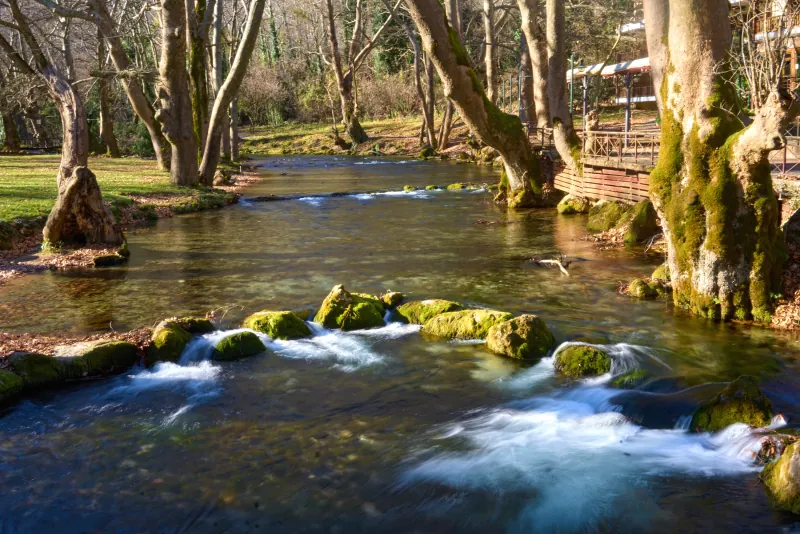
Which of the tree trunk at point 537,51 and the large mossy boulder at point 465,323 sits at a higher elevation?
the tree trunk at point 537,51

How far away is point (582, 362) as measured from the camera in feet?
29.7

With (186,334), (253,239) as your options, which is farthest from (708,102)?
(253,239)

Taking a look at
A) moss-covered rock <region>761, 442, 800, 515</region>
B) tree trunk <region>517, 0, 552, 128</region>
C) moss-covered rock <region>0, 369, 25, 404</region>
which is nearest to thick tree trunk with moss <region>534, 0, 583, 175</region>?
tree trunk <region>517, 0, 552, 128</region>

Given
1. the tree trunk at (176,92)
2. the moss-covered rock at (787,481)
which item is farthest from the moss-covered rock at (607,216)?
the tree trunk at (176,92)

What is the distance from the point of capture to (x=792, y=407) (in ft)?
25.1

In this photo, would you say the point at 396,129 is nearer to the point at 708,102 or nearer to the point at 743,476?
the point at 708,102

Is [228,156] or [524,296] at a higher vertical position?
[228,156]

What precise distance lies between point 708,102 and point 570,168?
1176cm

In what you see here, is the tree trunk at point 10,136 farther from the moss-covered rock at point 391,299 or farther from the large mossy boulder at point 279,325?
the moss-covered rock at point 391,299

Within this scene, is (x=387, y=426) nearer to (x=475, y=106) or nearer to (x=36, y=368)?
(x=36, y=368)

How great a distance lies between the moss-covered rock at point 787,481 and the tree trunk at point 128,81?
2219cm

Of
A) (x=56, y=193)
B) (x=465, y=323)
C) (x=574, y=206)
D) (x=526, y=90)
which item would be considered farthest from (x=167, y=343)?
(x=526, y=90)

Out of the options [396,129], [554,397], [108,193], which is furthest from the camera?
[396,129]

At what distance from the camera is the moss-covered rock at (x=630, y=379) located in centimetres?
854
